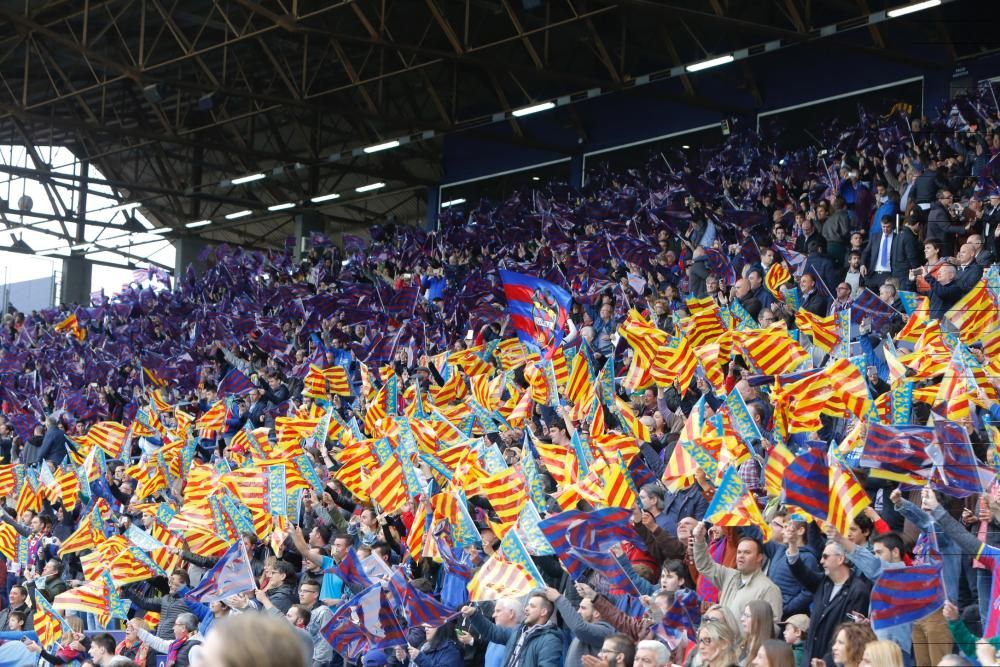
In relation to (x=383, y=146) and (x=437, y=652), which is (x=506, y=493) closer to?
(x=437, y=652)

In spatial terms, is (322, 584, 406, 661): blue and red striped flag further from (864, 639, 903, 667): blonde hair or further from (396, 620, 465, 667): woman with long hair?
(864, 639, 903, 667): blonde hair

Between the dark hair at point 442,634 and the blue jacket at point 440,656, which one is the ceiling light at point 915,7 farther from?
the blue jacket at point 440,656

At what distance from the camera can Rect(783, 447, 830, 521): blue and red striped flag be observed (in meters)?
7.81

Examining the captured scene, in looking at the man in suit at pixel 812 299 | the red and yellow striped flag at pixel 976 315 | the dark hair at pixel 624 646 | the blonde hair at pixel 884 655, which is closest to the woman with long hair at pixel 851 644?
the blonde hair at pixel 884 655

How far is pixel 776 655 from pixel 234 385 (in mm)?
14009

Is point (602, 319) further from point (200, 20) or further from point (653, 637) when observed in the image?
point (200, 20)

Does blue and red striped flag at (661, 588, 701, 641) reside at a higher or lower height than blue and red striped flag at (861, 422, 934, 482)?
lower

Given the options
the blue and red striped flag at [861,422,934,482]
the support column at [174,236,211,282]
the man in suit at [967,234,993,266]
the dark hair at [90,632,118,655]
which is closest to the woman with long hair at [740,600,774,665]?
the blue and red striped flag at [861,422,934,482]

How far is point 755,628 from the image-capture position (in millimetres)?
6996

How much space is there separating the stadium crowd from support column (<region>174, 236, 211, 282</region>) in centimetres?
1452

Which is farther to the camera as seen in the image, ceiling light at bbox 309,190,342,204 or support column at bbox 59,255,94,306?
support column at bbox 59,255,94,306

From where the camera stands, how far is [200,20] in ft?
81.8

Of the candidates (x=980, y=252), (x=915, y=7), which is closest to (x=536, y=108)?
(x=915, y=7)

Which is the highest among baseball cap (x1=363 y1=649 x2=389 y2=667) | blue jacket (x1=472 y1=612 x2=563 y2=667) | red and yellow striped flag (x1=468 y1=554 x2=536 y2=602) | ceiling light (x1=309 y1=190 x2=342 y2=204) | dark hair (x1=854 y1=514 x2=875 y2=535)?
ceiling light (x1=309 y1=190 x2=342 y2=204)
